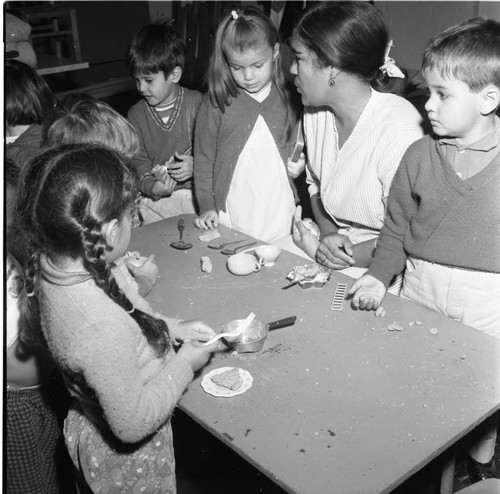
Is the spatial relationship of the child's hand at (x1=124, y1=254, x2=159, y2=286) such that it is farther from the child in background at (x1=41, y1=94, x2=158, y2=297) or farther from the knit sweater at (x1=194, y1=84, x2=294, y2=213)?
the knit sweater at (x1=194, y1=84, x2=294, y2=213)

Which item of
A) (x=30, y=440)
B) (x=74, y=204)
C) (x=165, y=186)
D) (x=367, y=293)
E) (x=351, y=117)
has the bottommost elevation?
(x=30, y=440)

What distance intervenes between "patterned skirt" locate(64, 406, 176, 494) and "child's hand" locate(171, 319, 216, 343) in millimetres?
250

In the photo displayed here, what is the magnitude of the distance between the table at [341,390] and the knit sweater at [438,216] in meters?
0.28

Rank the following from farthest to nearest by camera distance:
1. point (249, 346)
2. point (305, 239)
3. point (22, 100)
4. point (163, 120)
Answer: point (163, 120), point (22, 100), point (305, 239), point (249, 346)

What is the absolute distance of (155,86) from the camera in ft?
10.2

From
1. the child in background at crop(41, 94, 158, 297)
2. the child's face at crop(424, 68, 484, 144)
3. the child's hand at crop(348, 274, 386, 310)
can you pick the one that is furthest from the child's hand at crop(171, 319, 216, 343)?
the child's face at crop(424, 68, 484, 144)

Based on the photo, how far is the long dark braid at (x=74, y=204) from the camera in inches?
54.6

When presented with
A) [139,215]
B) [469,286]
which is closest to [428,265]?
[469,286]

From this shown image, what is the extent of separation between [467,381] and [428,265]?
65cm

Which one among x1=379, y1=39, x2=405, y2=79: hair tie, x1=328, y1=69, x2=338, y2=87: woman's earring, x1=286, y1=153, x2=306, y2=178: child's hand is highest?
x1=379, y1=39, x2=405, y2=79: hair tie

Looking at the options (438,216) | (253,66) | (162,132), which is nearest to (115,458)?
(438,216)

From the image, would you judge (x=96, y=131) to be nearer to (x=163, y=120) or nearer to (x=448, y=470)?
(x=163, y=120)

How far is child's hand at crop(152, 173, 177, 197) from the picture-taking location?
321 centimetres

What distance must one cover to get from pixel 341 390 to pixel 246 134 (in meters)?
1.54
